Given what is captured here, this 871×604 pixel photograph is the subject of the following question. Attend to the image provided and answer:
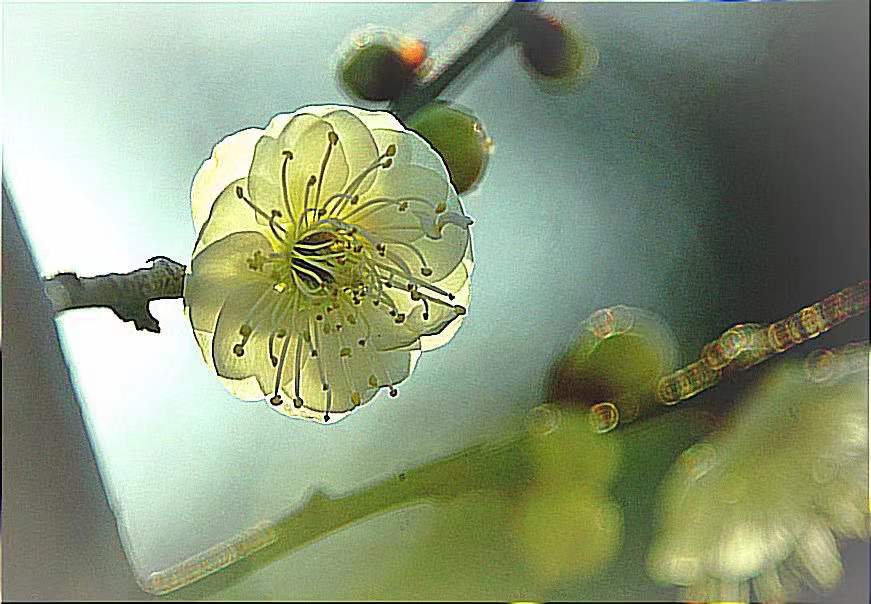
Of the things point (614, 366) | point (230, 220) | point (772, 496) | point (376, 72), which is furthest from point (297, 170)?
point (772, 496)

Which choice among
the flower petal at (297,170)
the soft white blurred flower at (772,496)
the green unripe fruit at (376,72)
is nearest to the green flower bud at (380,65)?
the green unripe fruit at (376,72)

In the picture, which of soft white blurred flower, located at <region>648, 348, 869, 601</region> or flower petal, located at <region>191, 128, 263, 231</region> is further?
soft white blurred flower, located at <region>648, 348, 869, 601</region>

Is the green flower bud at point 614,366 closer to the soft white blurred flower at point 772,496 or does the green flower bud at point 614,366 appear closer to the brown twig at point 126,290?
the soft white blurred flower at point 772,496

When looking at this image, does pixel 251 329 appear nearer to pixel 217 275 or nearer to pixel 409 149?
pixel 217 275

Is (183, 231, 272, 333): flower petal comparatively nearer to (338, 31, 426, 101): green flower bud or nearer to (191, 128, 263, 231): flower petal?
(191, 128, 263, 231): flower petal

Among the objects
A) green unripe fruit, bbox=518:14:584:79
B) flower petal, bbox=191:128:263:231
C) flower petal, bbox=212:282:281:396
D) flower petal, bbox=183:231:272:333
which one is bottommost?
flower petal, bbox=212:282:281:396

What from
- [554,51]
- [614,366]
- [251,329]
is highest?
[554,51]

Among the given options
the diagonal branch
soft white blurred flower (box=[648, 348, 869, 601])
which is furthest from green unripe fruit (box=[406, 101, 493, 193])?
soft white blurred flower (box=[648, 348, 869, 601])
